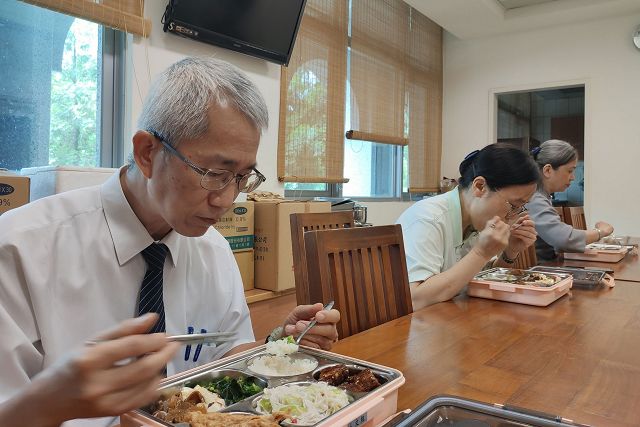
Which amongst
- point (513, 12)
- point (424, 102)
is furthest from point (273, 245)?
point (513, 12)

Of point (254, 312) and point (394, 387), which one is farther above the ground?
point (394, 387)

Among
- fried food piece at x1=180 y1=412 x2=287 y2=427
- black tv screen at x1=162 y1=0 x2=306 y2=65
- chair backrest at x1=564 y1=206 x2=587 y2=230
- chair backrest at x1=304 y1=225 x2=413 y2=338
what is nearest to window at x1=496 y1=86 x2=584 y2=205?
chair backrest at x1=564 y1=206 x2=587 y2=230

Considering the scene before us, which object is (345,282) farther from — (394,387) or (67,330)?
(67,330)

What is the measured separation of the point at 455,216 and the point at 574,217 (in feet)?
7.75

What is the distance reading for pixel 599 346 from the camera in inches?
45.4

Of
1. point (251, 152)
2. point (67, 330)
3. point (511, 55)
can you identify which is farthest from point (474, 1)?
point (67, 330)

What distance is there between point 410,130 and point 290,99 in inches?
79.4

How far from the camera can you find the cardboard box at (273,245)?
2730 millimetres

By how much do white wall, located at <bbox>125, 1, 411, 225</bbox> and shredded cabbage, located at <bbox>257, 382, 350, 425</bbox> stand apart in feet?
4.70

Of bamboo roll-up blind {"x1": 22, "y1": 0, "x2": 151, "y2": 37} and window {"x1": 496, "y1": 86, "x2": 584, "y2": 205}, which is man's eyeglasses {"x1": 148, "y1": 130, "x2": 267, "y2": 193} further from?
window {"x1": 496, "y1": 86, "x2": 584, "y2": 205}

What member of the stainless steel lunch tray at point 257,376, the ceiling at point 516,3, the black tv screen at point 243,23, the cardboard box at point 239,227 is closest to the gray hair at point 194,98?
the stainless steel lunch tray at point 257,376

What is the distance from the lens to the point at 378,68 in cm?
467

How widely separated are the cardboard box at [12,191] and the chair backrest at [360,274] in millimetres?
1121

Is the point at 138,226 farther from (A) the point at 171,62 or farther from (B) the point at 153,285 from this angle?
(A) the point at 171,62
